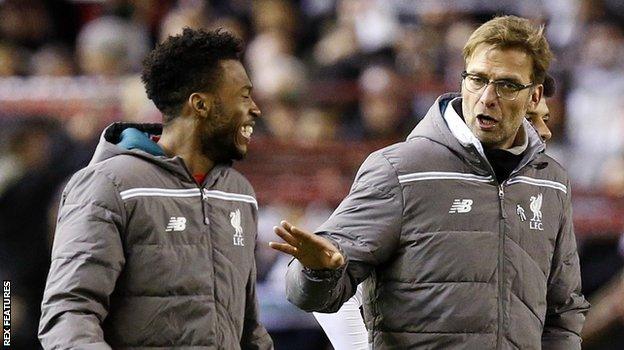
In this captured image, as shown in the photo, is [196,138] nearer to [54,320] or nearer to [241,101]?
[241,101]

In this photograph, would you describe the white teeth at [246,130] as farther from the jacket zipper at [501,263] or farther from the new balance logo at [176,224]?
the jacket zipper at [501,263]

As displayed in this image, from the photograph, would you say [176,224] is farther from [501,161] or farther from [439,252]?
[501,161]

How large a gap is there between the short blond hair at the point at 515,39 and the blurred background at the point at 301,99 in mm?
3225

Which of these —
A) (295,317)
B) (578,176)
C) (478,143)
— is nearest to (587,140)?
(578,176)

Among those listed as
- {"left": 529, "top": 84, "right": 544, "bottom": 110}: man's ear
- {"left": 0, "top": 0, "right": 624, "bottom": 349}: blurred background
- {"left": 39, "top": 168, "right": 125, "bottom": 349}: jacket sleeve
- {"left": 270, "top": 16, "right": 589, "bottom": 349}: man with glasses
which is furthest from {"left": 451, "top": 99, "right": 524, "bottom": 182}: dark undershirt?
{"left": 0, "top": 0, "right": 624, "bottom": 349}: blurred background

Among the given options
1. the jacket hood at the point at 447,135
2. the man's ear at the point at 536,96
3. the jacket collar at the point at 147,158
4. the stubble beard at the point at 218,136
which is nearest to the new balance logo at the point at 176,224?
the jacket collar at the point at 147,158

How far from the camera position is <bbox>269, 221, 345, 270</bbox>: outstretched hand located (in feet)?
11.1

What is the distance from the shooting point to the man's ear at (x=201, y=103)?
153 inches

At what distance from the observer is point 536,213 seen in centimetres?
387

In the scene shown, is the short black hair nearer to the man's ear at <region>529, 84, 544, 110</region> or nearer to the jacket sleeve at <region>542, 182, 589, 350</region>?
the man's ear at <region>529, 84, 544, 110</region>

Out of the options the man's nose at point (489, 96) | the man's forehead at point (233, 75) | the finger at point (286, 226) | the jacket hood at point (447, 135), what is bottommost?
the finger at point (286, 226)

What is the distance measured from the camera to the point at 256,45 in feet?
27.6

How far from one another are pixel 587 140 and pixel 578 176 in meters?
0.27

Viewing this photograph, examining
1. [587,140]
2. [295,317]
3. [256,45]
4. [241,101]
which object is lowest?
[295,317]
